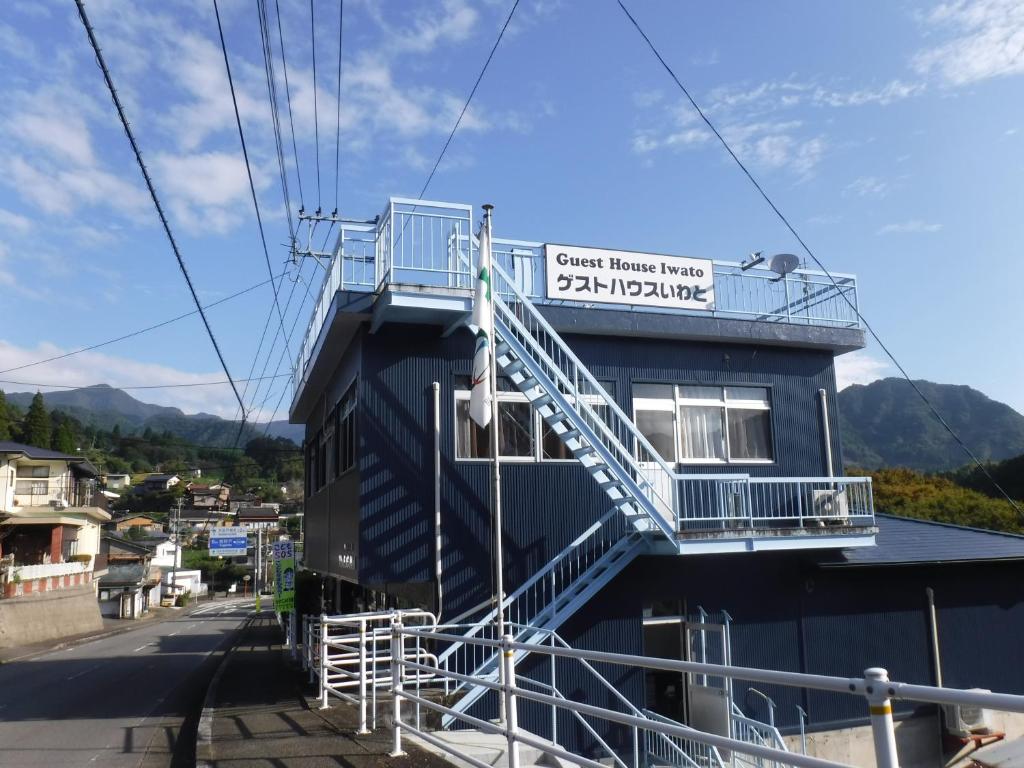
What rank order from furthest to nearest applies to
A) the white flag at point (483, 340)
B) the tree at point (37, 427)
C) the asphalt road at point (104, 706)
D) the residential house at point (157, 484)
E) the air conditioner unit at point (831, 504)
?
the residential house at point (157, 484)
the tree at point (37, 427)
the air conditioner unit at point (831, 504)
the asphalt road at point (104, 706)
the white flag at point (483, 340)

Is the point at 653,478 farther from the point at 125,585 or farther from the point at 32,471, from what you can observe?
the point at 125,585

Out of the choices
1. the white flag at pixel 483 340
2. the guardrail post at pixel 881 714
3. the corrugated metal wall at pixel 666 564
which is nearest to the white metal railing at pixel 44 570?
the corrugated metal wall at pixel 666 564

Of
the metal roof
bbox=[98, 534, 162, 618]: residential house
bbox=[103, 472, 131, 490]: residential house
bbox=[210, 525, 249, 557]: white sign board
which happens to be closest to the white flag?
the metal roof

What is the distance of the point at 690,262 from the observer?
49.5 ft

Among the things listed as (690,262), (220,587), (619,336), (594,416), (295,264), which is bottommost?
(220,587)

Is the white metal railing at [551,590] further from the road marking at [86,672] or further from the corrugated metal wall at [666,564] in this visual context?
the road marking at [86,672]

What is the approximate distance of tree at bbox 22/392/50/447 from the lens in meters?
83.2

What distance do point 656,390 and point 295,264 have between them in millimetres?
13029

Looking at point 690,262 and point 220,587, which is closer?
point 690,262

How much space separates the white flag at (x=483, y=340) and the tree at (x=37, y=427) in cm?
8578

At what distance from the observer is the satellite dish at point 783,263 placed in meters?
15.6

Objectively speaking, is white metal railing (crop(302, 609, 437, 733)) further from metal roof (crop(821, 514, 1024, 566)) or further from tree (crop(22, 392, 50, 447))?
tree (crop(22, 392, 50, 447))

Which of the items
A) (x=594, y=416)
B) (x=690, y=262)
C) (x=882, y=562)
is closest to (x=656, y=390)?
(x=690, y=262)

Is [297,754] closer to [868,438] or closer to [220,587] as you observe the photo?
[220,587]
